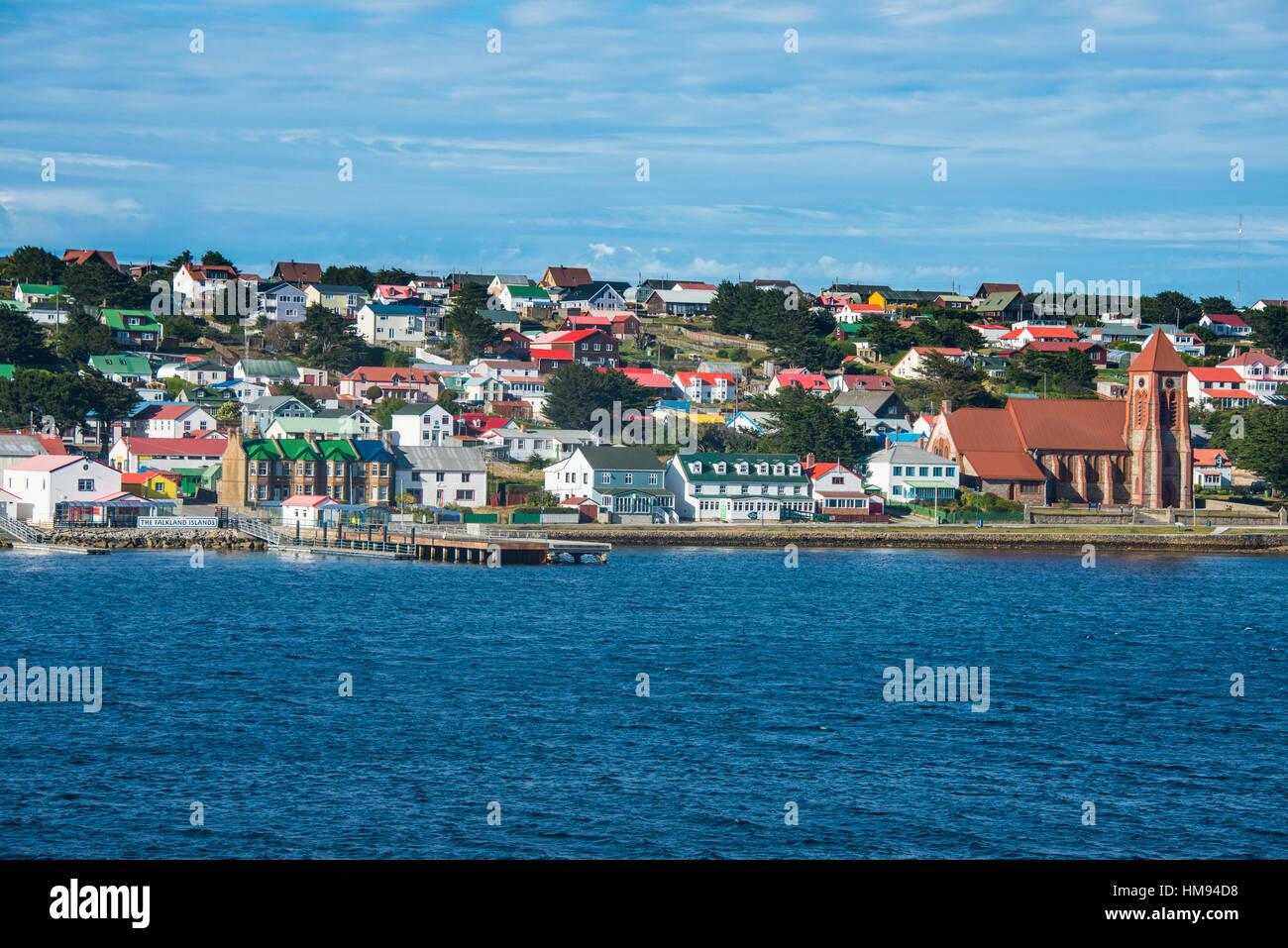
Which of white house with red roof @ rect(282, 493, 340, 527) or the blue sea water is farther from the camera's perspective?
white house with red roof @ rect(282, 493, 340, 527)

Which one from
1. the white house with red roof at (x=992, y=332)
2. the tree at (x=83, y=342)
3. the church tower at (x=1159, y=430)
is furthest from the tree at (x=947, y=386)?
the tree at (x=83, y=342)

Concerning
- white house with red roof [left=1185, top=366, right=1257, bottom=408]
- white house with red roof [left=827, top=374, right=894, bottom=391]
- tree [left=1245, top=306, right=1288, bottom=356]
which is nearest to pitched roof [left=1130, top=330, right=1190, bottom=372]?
white house with red roof [left=827, top=374, right=894, bottom=391]

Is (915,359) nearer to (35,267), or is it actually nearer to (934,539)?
(934,539)

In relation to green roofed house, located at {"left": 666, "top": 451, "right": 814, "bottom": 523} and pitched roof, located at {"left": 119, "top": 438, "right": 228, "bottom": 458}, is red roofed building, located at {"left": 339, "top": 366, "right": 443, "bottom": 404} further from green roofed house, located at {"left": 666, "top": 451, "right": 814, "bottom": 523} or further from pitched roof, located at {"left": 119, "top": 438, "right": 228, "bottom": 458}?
green roofed house, located at {"left": 666, "top": 451, "right": 814, "bottom": 523}

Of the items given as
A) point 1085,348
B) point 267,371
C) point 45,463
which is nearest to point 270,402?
point 267,371

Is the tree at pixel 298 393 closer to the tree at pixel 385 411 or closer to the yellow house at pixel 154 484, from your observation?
the tree at pixel 385 411

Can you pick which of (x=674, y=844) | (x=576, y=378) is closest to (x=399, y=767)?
(x=674, y=844)
